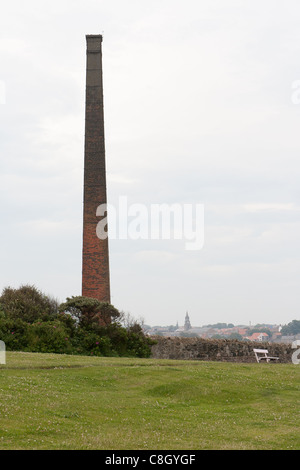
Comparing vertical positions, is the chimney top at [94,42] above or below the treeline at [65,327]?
above

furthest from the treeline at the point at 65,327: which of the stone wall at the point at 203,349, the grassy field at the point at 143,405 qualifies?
the grassy field at the point at 143,405

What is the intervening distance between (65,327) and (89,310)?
264cm

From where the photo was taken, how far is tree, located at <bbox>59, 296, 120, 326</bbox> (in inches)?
1137

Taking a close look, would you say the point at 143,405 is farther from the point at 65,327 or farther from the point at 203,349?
the point at 203,349

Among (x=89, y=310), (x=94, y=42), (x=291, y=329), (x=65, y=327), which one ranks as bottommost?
(x=291, y=329)

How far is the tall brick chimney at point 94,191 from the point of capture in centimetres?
3544

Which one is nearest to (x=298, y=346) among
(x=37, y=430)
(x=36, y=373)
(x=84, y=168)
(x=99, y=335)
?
(x=99, y=335)

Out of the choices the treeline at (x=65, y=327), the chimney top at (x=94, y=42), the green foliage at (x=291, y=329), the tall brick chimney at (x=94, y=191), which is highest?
the chimney top at (x=94, y=42)

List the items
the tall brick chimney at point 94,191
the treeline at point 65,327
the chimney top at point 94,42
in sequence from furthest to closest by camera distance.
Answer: the chimney top at point 94,42
the tall brick chimney at point 94,191
the treeline at point 65,327

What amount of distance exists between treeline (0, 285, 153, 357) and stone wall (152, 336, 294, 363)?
229 centimetres

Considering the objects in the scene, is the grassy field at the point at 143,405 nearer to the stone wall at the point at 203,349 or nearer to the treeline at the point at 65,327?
the treeline at the point at 65,327

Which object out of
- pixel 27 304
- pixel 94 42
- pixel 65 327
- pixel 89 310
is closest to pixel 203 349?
pixel 89 310

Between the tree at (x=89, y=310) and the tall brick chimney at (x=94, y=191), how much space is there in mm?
5444

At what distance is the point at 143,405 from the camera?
14.4m
